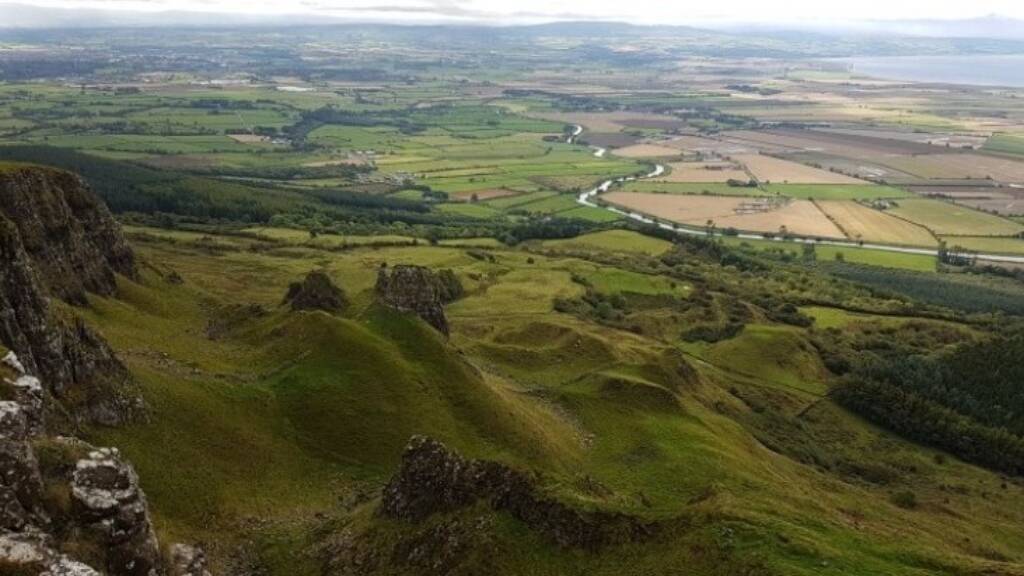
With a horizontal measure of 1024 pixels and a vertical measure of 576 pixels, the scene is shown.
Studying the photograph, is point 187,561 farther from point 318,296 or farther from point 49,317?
point 318,296

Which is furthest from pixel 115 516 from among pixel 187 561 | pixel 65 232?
pixel 65 232

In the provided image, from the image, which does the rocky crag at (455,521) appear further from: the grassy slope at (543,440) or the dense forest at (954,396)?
the dense forest at (954,396)

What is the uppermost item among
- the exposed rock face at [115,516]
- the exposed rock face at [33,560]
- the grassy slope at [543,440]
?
the exposed rock face at [33,560]

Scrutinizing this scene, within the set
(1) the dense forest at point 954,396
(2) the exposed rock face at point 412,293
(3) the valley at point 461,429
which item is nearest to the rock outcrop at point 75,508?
(3) the valley at point 461,429

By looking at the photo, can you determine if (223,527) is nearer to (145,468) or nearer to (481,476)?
(145,468)

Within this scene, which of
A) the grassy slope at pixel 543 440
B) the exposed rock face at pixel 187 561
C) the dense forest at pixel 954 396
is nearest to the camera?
the exposed rock face at pixel 187 561

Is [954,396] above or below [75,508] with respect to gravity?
below
